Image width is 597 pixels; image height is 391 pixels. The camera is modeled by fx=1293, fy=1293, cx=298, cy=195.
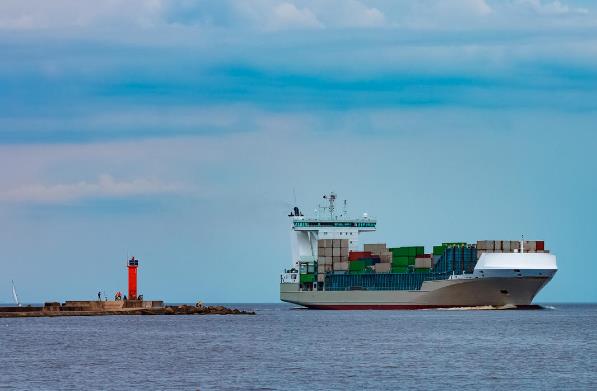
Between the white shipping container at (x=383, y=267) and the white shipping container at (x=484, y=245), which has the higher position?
the white shipping container at (x=484, y=245)

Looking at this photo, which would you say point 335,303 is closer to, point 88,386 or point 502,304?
point 502,304

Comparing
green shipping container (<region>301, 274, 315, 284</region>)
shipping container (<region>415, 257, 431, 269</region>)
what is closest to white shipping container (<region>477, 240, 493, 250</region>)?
shipping container (<region>415, 257, 431, 269</region>)

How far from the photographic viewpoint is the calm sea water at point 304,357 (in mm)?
51938

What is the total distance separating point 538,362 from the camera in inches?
2404

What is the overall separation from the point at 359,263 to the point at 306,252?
14.6 m

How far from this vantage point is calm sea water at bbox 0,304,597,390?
51938 millimetres

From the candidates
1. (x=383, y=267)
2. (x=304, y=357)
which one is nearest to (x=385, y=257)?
(x=383, y=267)

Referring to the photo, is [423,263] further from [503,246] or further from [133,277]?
[133,277]

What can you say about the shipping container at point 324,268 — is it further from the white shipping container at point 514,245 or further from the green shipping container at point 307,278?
the white shipping container at point 514,245

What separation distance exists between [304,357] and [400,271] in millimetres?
64759

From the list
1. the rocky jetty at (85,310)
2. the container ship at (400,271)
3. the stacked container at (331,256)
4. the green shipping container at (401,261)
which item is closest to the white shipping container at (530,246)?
the container ship at (400,271)

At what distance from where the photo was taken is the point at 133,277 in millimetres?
121500

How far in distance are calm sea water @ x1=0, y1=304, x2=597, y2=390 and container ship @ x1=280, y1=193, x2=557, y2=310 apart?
57.3 feet

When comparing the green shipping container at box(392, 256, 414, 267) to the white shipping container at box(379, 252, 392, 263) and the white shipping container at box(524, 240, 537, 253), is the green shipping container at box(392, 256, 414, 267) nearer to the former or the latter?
the white shipping container at box(379, 252, 392, 263)
